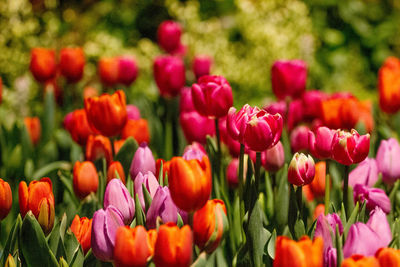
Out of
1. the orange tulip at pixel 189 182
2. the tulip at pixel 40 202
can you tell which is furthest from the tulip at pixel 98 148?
the orange tulip at pixel 189 182

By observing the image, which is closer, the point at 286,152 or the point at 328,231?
the point at 328,231

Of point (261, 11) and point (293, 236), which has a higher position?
point (261, 11)

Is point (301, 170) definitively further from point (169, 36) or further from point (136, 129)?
point (169, 36)

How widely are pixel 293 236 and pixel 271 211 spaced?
199mm

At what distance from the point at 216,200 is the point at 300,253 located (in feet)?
0.82

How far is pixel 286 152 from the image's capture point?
5.79 ft

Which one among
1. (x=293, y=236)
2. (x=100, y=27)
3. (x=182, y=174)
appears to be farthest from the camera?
(x=100, y=27)

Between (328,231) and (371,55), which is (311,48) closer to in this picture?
(371,55)

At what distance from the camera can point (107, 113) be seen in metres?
1.46

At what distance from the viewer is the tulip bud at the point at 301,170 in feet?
3.85

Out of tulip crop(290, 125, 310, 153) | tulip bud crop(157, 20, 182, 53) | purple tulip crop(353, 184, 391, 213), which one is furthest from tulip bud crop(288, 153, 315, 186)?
tulip bud crop(157, 20, 182, 53)

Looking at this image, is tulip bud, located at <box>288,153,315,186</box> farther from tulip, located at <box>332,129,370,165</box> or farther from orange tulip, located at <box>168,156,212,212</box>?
orange tulip, located at <box>168,156,212,212</box>

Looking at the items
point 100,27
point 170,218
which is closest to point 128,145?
point 170,218

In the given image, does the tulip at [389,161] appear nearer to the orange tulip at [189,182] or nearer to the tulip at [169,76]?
the orange tulip at [189,182]
